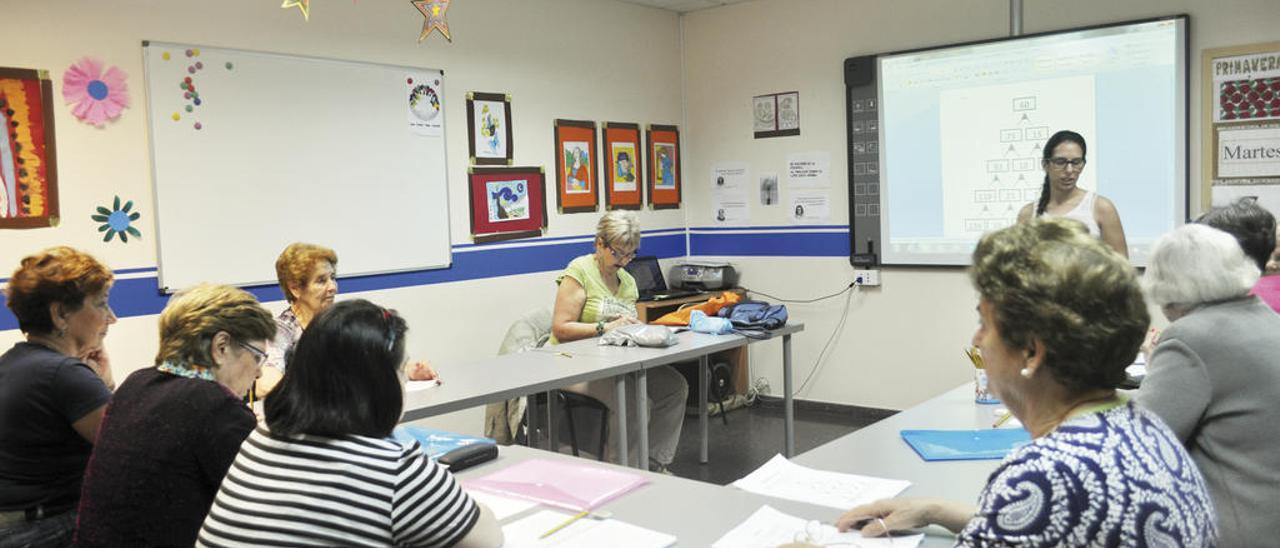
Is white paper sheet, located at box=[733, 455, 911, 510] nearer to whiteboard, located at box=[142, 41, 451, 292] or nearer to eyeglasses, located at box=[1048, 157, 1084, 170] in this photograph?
whiteboard, located at box=[142, 41, 451, 292]

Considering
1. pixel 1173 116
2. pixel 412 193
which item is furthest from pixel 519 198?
pixel 1173 116

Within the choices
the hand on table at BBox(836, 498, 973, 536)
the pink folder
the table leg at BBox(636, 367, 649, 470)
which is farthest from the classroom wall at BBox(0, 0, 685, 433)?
the hand on table at BBox(836, 498, 973, 536)

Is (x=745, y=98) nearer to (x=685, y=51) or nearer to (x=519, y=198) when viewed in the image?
(x=685, y=51)

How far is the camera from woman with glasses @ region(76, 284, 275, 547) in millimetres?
1853

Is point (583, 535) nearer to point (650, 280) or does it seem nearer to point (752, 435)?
point (752, 435)

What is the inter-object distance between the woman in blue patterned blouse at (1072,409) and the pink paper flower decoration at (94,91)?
372cm

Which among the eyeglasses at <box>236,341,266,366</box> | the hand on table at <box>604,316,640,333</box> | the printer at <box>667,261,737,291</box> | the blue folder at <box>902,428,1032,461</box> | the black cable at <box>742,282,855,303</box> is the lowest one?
the blue folder at <box>902,428,1032,461</box>

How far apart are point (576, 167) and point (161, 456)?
4.26 meters

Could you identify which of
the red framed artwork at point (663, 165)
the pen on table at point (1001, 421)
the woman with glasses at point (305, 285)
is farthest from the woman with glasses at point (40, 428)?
the red framed artwork at point (663, 165)

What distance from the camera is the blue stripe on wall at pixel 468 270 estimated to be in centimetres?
402

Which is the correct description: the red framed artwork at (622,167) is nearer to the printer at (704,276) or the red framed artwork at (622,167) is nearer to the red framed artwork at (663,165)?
the red framed artwork at (663,165)

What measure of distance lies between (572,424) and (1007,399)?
3.23 meters

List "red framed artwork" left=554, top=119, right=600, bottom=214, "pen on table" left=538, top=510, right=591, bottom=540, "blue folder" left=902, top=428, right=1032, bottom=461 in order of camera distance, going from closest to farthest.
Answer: "pen on table" left=538, top=510, right=591, bottom=540, "blue folder" left=902, top=428, right=1032, bottom=461, "red framed artwork" left=554, top=119, right=600, bottom=214

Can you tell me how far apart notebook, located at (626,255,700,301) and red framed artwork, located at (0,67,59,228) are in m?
3.32
